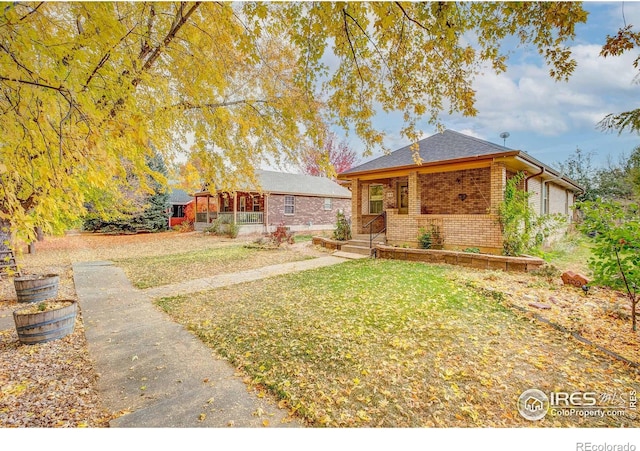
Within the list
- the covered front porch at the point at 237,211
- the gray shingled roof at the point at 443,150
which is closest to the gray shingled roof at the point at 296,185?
the covered front porch at the point at 237,211

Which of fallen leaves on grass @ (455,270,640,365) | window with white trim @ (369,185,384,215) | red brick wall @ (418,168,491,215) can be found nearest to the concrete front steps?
window with white trim @ (369,185,384,215)

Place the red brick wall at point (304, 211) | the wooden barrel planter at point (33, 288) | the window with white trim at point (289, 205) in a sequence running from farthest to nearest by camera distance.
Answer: the window with white trim at point (289, 205) < the red brick wall at point (304, 211) < the wooden barrel planter at point (33, 288)

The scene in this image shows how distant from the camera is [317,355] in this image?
10.3 feet

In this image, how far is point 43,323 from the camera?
3580 mm

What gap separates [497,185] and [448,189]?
7.97ft

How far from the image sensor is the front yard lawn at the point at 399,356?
2.26 metres

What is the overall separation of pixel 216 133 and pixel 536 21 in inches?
158

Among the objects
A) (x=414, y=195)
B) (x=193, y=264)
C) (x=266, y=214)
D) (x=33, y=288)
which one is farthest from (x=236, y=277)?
(x=266, y=214)

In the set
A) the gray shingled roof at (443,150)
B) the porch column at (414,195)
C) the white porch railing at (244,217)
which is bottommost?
the white porch railing at (244,217)

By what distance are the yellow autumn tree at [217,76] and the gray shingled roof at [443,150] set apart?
500 centimetres

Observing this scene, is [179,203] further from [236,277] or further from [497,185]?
[497,185]

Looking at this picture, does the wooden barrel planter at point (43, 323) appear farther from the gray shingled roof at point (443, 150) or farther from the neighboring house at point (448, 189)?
the neighboring house at point (448, 189)
